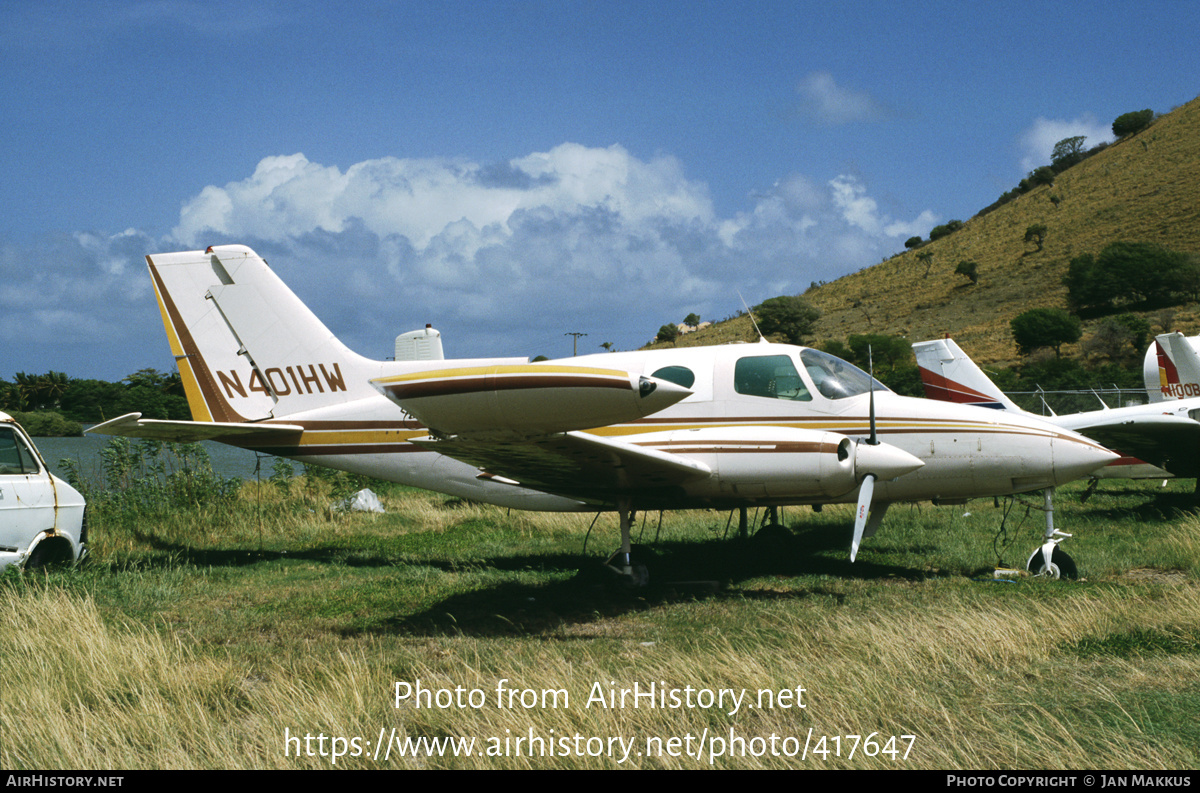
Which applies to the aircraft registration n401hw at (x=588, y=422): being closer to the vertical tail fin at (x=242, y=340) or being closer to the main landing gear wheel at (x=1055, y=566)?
the vertical tail fin at (x=242, y=340)

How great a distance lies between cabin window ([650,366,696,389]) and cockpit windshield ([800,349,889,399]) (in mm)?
1300

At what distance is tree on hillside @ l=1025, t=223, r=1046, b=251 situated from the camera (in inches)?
2301

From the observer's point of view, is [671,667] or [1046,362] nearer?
[671,667]

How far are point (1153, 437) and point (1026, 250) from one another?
177ft

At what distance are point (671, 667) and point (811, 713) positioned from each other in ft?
3.48

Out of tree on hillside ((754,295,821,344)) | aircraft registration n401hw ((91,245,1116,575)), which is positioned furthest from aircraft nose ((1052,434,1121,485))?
tree on hillside ((754,295,821,344))

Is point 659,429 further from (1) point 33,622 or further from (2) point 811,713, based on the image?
(1) point 33,622

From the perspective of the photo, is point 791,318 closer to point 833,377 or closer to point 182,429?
point 833,377

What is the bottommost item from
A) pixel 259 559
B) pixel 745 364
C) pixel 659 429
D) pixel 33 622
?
pixel 259 559

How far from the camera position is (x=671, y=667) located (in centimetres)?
497

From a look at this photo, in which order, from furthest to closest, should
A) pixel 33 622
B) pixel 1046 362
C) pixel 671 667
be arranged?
pixel 1046 362, pixel 33 622, pixel 671 667

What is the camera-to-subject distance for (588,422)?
18.6 feet

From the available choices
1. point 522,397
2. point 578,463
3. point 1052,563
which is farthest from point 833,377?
point 522,397

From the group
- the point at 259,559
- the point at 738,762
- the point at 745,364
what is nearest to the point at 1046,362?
the point at 745,364
